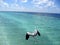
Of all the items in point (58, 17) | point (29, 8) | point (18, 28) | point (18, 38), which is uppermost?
point (29, 8)

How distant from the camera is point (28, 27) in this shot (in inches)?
55.9

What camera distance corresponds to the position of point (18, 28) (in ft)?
4.65

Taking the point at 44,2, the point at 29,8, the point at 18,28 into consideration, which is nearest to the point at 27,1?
the point at 29,8

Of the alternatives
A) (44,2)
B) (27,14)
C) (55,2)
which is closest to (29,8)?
(27,14)

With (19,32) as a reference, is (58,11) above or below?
above

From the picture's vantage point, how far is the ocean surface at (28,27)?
1.40 m

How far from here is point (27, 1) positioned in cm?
143

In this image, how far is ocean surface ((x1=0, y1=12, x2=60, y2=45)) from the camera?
1397 mm

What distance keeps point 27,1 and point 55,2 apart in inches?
11.9

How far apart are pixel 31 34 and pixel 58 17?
35 cm

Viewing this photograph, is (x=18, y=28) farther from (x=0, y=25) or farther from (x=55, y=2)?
(x=55, y=2)

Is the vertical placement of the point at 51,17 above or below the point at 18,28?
above

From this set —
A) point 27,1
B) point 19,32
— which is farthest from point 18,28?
point 27,1

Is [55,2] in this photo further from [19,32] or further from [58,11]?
[19,32]
